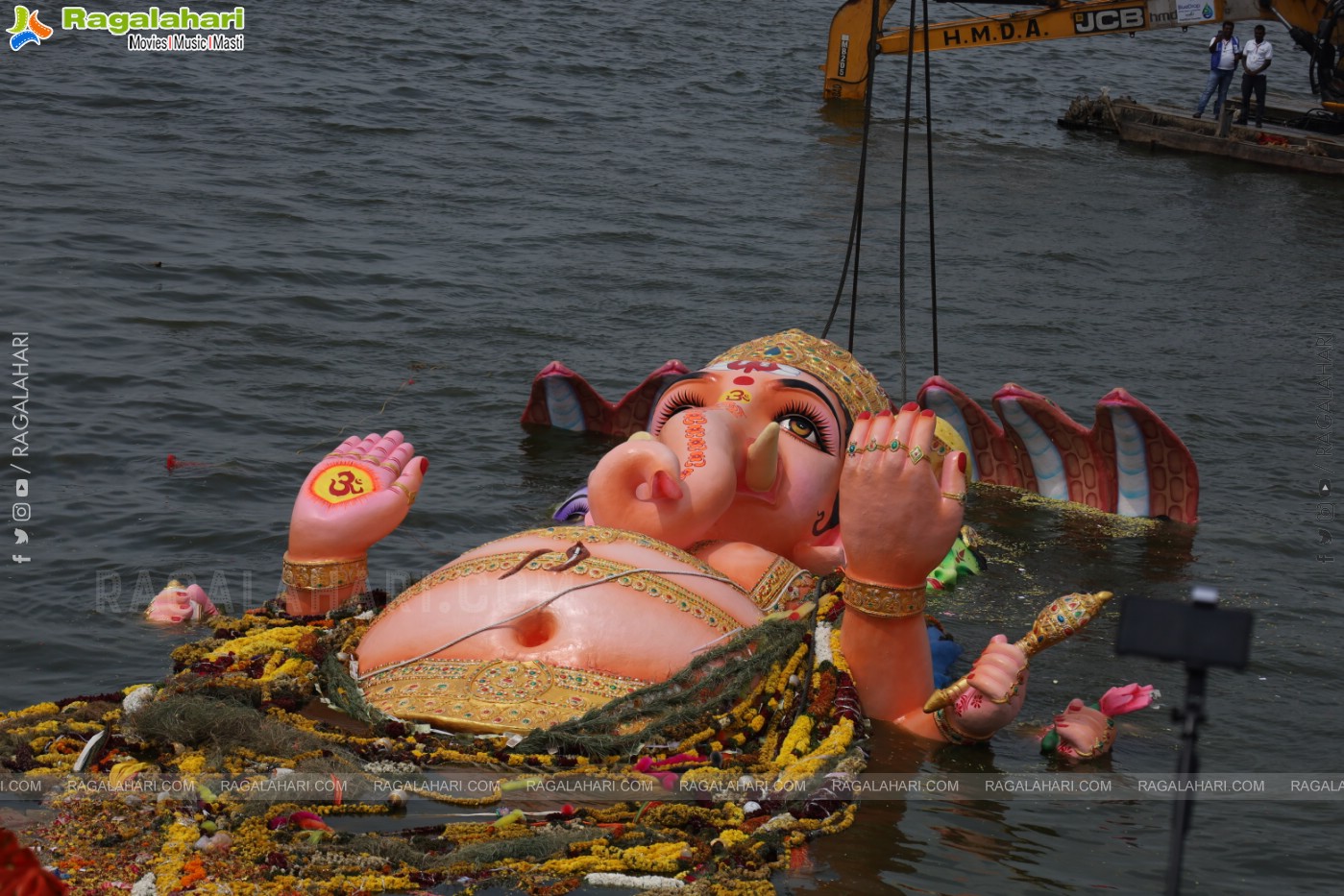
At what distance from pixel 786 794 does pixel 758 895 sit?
1.81ft

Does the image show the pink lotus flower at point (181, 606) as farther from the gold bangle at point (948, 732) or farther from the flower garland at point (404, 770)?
the gold bangle at point (948, 732)

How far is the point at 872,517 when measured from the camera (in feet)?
15.8

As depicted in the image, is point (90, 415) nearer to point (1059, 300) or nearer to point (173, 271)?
point (173, 271)

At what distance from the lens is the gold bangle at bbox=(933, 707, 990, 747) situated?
5164 mm

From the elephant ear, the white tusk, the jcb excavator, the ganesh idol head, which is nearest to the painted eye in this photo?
the ganesh idol head

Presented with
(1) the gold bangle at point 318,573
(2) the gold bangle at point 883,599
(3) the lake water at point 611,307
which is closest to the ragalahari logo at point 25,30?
(3) the lake water at point 611,307

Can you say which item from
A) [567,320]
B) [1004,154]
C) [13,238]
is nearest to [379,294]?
[567,320]

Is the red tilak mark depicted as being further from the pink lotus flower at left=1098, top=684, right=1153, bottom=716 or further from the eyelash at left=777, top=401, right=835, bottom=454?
the pink lotus flower at left=1098, top=684, right=1153, bottom=716

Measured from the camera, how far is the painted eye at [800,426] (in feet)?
19.2

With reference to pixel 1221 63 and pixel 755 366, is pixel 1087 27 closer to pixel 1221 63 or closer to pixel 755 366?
pixel 1221 63

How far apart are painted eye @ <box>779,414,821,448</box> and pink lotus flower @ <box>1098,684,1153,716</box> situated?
4.76 feet

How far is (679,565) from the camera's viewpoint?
506 centimetres

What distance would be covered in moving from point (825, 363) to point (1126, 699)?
5.75ft

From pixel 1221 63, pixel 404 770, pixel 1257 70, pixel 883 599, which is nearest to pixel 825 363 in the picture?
pixel 883 599
